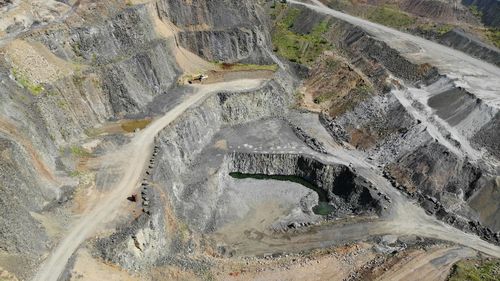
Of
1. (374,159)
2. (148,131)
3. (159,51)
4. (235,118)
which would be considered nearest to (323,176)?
(374,159)

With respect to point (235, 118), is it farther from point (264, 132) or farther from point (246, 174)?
point (246, 174)

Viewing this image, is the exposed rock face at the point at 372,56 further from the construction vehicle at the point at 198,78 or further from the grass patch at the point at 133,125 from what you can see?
the grass patch at the point at 133,125

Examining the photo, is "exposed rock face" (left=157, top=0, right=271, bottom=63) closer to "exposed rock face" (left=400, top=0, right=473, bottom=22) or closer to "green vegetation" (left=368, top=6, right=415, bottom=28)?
"green vegetation" (left=368, top=6, right=415, bottom=28)

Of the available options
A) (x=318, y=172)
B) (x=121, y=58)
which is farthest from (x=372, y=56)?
(x=121, y=58)

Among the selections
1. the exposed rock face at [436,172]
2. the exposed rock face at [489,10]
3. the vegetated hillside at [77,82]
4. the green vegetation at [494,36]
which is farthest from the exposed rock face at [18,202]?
the exposed rock face at [489,10]

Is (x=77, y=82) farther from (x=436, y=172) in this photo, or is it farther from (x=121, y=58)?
(x=436, y=172)
